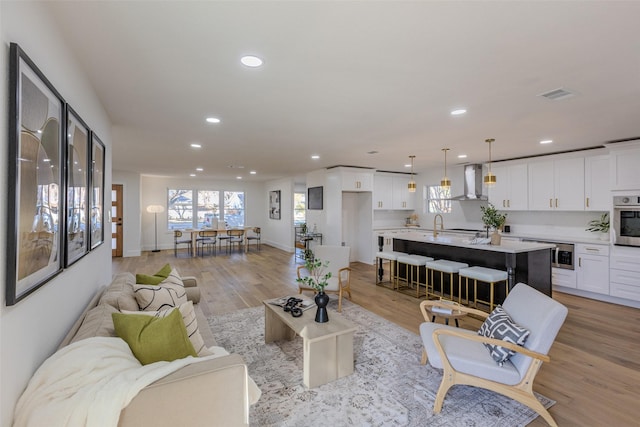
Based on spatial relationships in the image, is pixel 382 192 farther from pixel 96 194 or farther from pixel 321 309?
pixel 96 194

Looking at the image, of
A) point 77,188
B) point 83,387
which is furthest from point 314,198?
point 83,387

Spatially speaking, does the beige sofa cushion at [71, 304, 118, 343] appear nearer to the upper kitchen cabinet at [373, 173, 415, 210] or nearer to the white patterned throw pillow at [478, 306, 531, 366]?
the white patterned throw pillow at [478, 306, 531, 366]

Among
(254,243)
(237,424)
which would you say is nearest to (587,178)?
(237,424)

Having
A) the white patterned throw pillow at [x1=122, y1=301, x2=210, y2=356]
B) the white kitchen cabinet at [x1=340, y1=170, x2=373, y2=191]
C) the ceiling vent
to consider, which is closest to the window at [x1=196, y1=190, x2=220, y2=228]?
the white kitchen cabinet at [x1=340, y1=170, x2=373, y2=191]

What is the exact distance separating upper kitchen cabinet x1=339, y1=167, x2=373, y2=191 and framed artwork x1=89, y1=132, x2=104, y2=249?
4.78 metres

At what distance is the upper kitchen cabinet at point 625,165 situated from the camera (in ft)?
14.1

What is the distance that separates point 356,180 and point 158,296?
526cm

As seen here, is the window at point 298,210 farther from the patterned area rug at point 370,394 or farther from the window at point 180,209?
the patterned area rug at point 370,394

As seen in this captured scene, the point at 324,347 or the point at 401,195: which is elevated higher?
the point at 401,195

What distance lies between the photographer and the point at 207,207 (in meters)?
10.6

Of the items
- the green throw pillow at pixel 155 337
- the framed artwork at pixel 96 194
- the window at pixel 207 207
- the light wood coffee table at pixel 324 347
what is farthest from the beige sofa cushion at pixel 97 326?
the window at pixel 207 207

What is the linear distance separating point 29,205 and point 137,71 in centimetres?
143

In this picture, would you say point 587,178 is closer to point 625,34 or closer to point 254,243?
point 625,34

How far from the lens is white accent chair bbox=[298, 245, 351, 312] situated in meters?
4.30
